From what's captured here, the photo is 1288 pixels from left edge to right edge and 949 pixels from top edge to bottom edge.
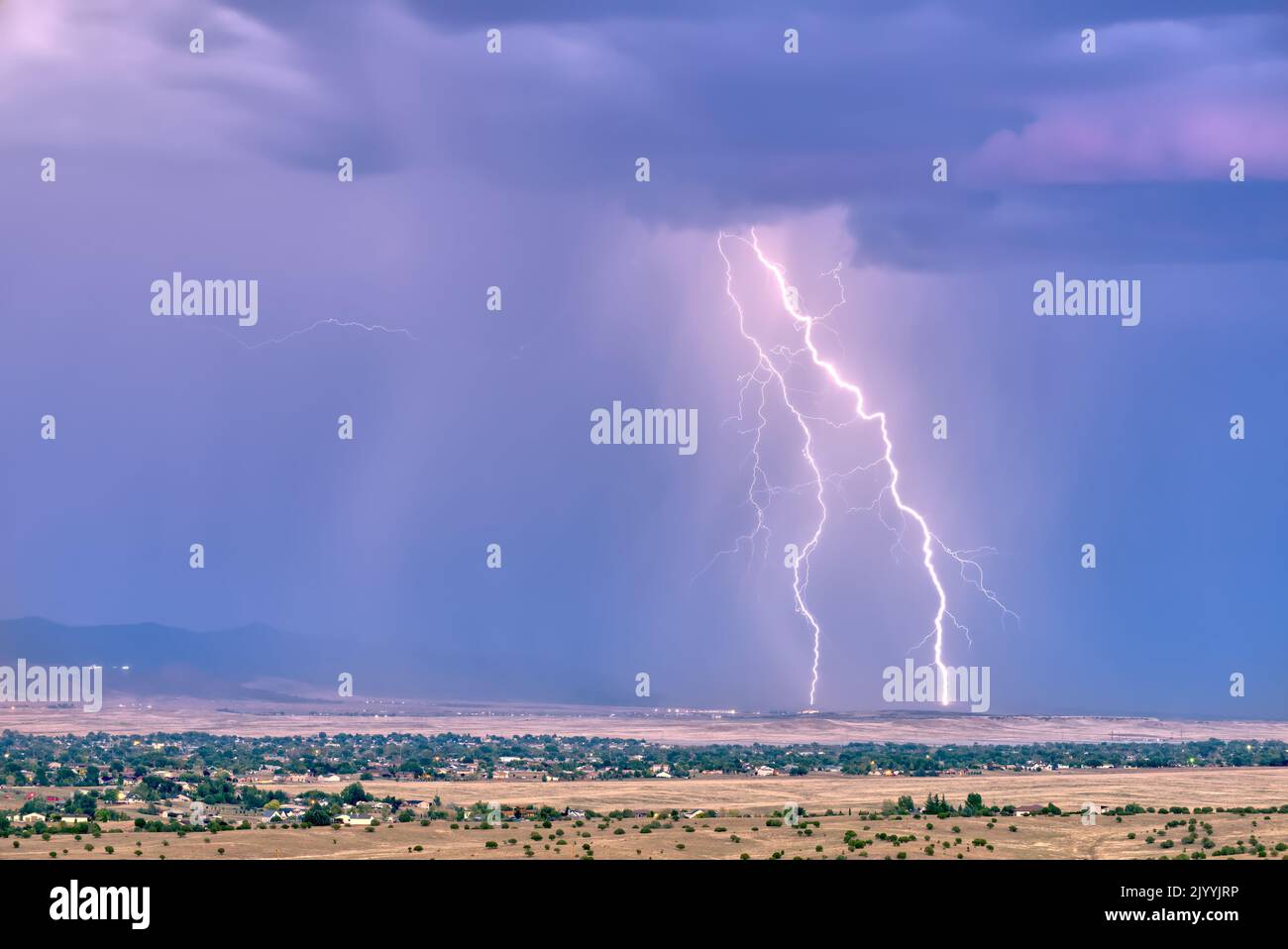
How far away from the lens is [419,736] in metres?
160

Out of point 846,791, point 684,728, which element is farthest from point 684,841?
point 684,728

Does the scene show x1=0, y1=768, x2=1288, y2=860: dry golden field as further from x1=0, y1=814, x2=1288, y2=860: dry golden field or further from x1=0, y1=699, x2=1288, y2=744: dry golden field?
x1=0, y1=699, x2=1288, y2=744: dry golden field

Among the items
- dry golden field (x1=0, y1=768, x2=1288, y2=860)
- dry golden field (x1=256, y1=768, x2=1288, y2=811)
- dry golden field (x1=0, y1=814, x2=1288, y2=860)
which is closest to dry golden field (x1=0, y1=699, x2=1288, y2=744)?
dry golden field (x1=256, y1=768, x2=1288, y2=811)

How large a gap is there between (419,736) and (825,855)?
10870cm

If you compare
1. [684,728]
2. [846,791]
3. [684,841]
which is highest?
[684,841]

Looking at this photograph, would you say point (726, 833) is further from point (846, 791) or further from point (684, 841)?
point (846, 791)

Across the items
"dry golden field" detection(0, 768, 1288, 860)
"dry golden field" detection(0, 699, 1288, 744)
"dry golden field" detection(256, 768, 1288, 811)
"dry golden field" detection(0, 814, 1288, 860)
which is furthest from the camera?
"dry golden field" detection(0, 699, 1288, 744)

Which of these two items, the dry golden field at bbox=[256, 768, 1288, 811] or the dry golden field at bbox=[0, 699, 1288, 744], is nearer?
the dry golden field at bbox=[256, 768, 1288, 811]

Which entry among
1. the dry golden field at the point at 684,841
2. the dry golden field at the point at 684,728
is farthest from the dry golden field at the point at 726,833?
the dry golden field at the point at 684,728

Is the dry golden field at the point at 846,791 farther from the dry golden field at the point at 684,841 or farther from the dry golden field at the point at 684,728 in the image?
the dry golden field at the point at 684,728
